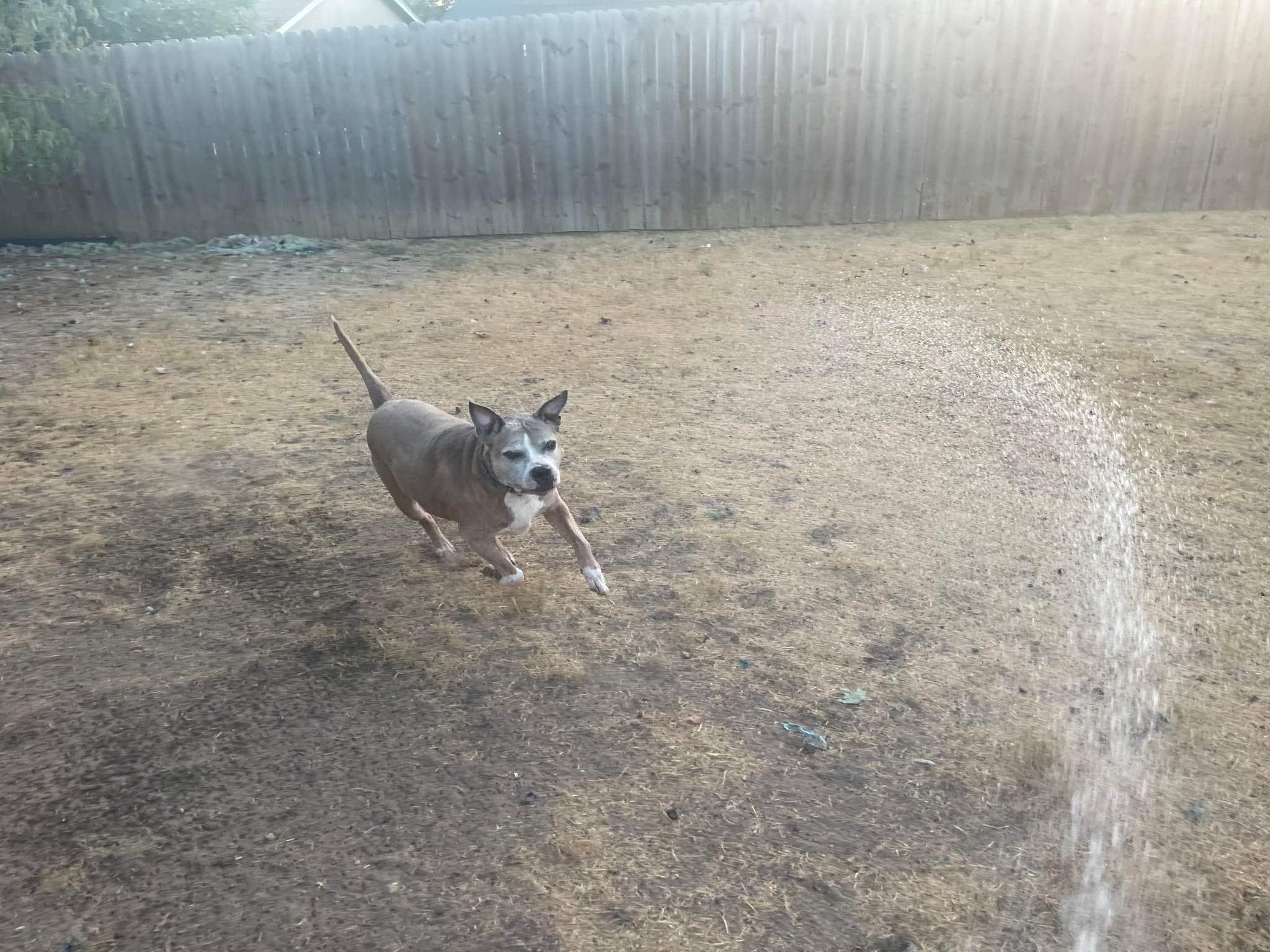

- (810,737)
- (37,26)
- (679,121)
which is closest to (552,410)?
(810,737)

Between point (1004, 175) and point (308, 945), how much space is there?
10.3 meters

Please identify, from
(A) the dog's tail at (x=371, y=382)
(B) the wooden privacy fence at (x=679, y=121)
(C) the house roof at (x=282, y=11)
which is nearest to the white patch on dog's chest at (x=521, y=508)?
(A) the dog's tail at (x=371, y=382)

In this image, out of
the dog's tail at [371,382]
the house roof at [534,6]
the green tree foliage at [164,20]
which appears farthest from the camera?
the house roof at [534,6]

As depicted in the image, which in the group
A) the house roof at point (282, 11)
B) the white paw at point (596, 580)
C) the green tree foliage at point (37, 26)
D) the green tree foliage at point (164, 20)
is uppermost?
the house roof at point (282, 11)

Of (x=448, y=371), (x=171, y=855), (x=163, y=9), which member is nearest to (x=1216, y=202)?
(x=448, y=371)

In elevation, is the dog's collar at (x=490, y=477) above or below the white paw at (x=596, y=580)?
above

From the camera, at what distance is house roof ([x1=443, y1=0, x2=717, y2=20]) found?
20.5 metres

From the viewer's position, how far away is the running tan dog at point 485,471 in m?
3.47

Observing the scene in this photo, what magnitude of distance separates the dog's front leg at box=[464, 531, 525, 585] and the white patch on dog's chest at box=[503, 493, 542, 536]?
0.31ft

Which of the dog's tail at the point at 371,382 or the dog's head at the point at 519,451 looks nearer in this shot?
the dog's head at the point at 519,451

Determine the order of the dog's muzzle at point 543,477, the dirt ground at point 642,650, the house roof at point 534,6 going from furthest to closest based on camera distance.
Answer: the house roof at point 534,6
the dog's muzzle at point 543,477
the dirt ground at point 642,650

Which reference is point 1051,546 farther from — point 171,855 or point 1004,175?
point 1004,175

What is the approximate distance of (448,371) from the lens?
21.7 feet

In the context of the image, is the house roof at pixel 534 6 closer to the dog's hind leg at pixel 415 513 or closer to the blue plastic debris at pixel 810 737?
the dog's hind leg at pixel 415 513
